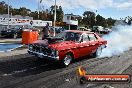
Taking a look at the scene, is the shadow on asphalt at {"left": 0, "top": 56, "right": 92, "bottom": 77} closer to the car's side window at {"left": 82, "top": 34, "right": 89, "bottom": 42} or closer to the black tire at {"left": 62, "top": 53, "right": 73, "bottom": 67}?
the black tire at {"left": 62, "top": 53, "right": 73, "bottom": 67}

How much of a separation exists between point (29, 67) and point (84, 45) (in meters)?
3.11

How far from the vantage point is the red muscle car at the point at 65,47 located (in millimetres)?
10625

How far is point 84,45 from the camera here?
40.5ft

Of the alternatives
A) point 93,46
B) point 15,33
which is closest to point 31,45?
point 93,46

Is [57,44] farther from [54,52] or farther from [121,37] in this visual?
[121,37]

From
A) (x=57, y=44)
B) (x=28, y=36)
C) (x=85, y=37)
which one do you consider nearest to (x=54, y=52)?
(x=57, y=44)

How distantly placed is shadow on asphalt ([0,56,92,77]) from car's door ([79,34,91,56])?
57cm

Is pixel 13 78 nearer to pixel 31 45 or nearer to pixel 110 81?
pixel 31 45

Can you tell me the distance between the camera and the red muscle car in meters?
10.6

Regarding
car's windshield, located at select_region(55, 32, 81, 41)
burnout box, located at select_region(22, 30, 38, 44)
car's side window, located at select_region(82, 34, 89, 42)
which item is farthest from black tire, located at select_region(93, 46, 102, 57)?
burnout box, located at select_region(22, 30, 38, 44)

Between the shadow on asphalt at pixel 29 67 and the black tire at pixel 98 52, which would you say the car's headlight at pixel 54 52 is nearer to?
the shadow on asphalt at pixel 29 67

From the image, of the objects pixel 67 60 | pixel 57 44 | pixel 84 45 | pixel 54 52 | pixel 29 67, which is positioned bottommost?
pixel 29 67

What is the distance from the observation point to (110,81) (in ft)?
9.87

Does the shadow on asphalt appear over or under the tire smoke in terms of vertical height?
under
